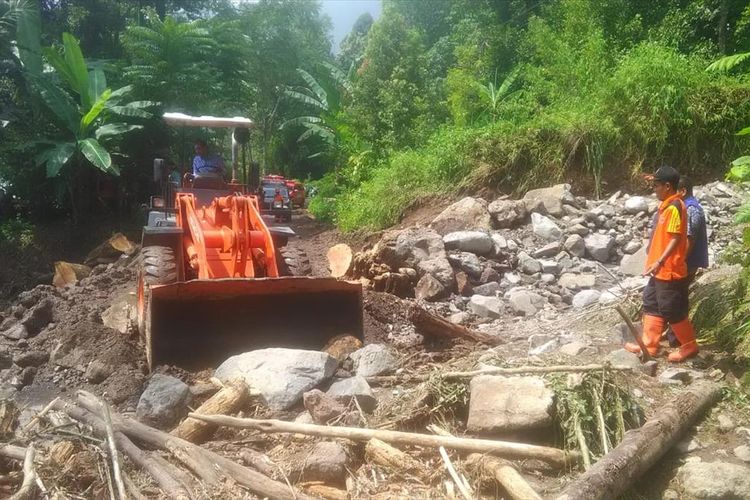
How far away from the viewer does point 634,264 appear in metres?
8.64

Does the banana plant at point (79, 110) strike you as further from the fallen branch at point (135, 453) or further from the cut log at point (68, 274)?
the fallen branch at point (135, 453)

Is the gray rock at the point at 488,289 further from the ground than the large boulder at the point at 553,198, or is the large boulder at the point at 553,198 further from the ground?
the large boulder at the point at 553,198

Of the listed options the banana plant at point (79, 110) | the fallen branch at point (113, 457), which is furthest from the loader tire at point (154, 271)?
the banana plant at point (79, 110)

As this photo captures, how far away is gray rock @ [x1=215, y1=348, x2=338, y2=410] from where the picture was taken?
5039 mm

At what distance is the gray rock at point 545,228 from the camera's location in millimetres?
9547

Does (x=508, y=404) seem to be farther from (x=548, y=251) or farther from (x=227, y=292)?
(x=548, y=251)

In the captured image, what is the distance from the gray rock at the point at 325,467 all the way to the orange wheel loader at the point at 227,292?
87.6 inches

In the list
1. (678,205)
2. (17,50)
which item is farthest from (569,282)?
(17,50)

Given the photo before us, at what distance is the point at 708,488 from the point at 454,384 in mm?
1665

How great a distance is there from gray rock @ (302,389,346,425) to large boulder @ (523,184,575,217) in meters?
6.41

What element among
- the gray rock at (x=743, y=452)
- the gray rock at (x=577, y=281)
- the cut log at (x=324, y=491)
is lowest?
the gray rock at (x=577, y=281)

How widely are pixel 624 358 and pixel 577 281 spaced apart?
3.09m

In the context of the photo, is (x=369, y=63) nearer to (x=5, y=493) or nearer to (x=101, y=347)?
(x=101, y=347)

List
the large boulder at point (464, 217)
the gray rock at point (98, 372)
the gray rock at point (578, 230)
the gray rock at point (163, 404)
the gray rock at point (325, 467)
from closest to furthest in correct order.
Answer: the gray rock at point (325, 467), the gray rock at point (163, 404), the gray rock at point (98, 372), the gray rock at point (578, 230), the large boulder at point (464, 217)
